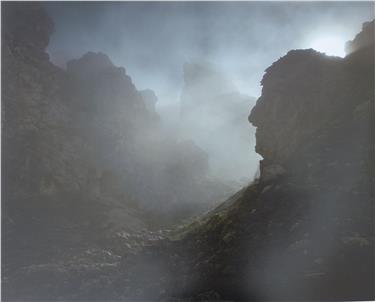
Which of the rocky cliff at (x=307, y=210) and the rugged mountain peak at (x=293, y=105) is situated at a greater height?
the rugged mountain peak at (x=293, y=105)

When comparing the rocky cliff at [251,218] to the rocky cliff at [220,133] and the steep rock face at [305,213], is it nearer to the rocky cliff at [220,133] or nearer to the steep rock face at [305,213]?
the steep rock face at [305,213]

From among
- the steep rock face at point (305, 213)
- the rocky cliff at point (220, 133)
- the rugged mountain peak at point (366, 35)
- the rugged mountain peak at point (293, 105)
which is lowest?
the steep rock face at point (305, 213)

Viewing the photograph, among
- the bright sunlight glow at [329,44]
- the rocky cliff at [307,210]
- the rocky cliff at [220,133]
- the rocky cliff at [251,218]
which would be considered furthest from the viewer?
the rocky cliff at [220,133]

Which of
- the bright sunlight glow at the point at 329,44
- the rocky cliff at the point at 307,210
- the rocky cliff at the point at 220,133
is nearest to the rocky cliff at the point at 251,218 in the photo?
the rocky cliff at the point at 307,210

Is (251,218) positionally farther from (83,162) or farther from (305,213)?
(83,162)

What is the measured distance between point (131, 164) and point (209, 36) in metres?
38.5

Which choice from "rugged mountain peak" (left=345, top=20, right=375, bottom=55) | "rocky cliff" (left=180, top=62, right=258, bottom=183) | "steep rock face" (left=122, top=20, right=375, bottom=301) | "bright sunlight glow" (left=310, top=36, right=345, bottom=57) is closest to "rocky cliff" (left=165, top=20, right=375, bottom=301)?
"steep rock face" (left=122, top=20, right=375, bottom=301)

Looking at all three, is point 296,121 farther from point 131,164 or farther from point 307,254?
point 131,164

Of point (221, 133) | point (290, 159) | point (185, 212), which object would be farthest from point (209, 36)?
point (221, 133)

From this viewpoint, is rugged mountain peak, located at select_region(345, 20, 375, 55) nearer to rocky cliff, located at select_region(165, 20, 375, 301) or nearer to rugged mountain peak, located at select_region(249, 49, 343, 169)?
rocky cliff, located at select_region(165, 20, 375, 301)

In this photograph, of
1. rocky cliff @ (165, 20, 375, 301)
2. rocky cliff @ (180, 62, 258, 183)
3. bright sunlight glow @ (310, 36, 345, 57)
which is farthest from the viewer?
rocky cliff @ (180, 62, 258, 183)

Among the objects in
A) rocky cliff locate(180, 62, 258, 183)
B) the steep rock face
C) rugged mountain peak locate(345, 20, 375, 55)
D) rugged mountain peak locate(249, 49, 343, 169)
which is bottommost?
the steep rock face

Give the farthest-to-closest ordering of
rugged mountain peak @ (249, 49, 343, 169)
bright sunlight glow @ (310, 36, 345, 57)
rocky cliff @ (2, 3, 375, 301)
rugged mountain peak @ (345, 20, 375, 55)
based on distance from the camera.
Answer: rugged mountain peak @ (249, 49, 343, 169) → bright sunlight glow @ (310, 36, 345, 57) → rocky cliff @ (2, 3, 375, 301) → rugged mountain peak @ (345, 20, 375, 55)

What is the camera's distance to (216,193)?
53.2 metres
